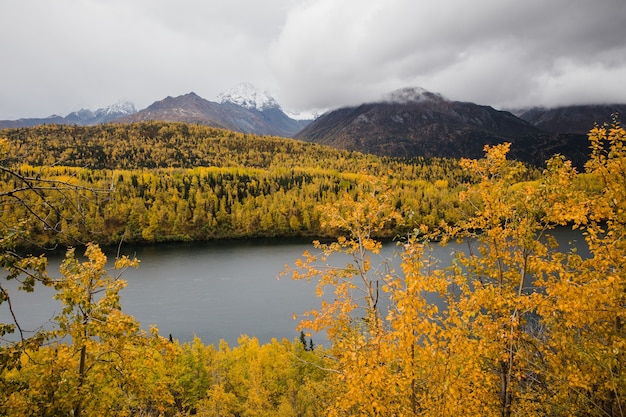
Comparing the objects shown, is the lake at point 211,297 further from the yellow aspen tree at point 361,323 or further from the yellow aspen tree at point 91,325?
the yellow aspen tree at point 361,323

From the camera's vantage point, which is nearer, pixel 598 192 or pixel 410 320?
pixel 410 320

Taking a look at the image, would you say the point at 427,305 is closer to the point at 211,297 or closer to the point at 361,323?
the point at 361,323

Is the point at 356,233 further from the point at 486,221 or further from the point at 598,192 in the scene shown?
the point at 598,192

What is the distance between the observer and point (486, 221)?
7.99 metres

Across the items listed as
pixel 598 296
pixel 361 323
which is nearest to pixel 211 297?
pixel 361 323

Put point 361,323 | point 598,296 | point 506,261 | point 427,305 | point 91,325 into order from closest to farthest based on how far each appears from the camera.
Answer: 1. point 427,305
2. point 598,296
3. point 91,325
4. point 361,323
5. point 506,261

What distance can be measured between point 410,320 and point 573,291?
3207mm

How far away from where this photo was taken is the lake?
38094mm

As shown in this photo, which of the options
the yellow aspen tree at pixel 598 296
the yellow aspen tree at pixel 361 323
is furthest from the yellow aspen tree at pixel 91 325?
the yellow aspen tree at pixel 598 296

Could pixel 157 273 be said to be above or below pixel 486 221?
below

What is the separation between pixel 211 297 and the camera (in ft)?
156

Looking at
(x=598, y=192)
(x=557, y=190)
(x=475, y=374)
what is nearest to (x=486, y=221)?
(x=557, y=190)

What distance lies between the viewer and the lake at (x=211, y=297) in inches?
1500

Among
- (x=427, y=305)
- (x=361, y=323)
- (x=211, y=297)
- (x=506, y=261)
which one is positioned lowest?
(x=211, y=297)
